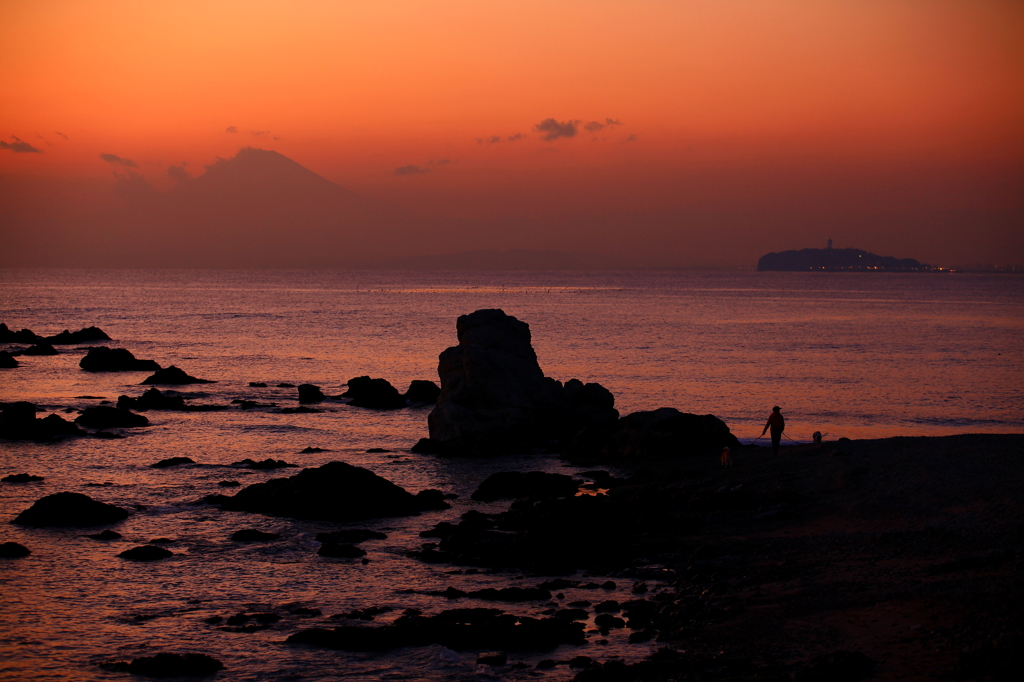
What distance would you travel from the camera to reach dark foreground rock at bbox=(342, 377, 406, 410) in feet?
163

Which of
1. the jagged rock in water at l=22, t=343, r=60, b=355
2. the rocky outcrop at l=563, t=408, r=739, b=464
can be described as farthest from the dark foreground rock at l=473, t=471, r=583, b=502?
the jagged rock in water at l=22, t=343, r=60, b=355

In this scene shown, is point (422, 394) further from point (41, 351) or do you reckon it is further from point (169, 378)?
point (41, 351)

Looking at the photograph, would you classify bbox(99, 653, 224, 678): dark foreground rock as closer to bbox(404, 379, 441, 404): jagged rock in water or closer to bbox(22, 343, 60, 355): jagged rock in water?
bbox(404, 379, 441, 404): jagged rock in water

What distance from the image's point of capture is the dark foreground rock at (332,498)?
2592 centimetres

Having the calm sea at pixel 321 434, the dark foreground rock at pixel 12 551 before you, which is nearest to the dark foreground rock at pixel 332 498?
the calm sea at pixel 321 434

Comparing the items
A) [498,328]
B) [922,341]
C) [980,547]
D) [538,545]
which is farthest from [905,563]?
[922,341]

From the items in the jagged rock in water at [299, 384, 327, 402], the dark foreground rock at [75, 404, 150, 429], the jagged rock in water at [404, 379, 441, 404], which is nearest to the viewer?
the dark foreground rock at [75, 404, 150, 429]

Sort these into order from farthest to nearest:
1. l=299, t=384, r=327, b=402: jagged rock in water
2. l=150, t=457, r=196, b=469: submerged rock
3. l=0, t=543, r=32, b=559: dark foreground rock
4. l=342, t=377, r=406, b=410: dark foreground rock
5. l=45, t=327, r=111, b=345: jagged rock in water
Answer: l=45, t=327, r=111, b=345: jagged rock in water < l=299, t=384, r=327, b=402: jagged rock in water < l=342, t=377, r=406, b=410: dark foreground rock < l=150, t=457, r=196, b=469: submerged rock < l=0, t=543, r=32, b=559: dark foreground rock

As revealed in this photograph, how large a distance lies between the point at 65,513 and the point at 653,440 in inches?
829

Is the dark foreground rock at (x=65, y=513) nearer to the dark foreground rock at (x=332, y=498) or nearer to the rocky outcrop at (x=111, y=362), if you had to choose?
the dark foreground rock at (x=332, y=498)

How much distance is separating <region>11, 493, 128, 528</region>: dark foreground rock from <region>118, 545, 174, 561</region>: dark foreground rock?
144 inches

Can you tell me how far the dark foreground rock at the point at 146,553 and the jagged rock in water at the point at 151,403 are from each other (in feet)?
91.7

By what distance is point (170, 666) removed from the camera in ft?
49.4

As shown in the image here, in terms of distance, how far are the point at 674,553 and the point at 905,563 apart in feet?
18.0
